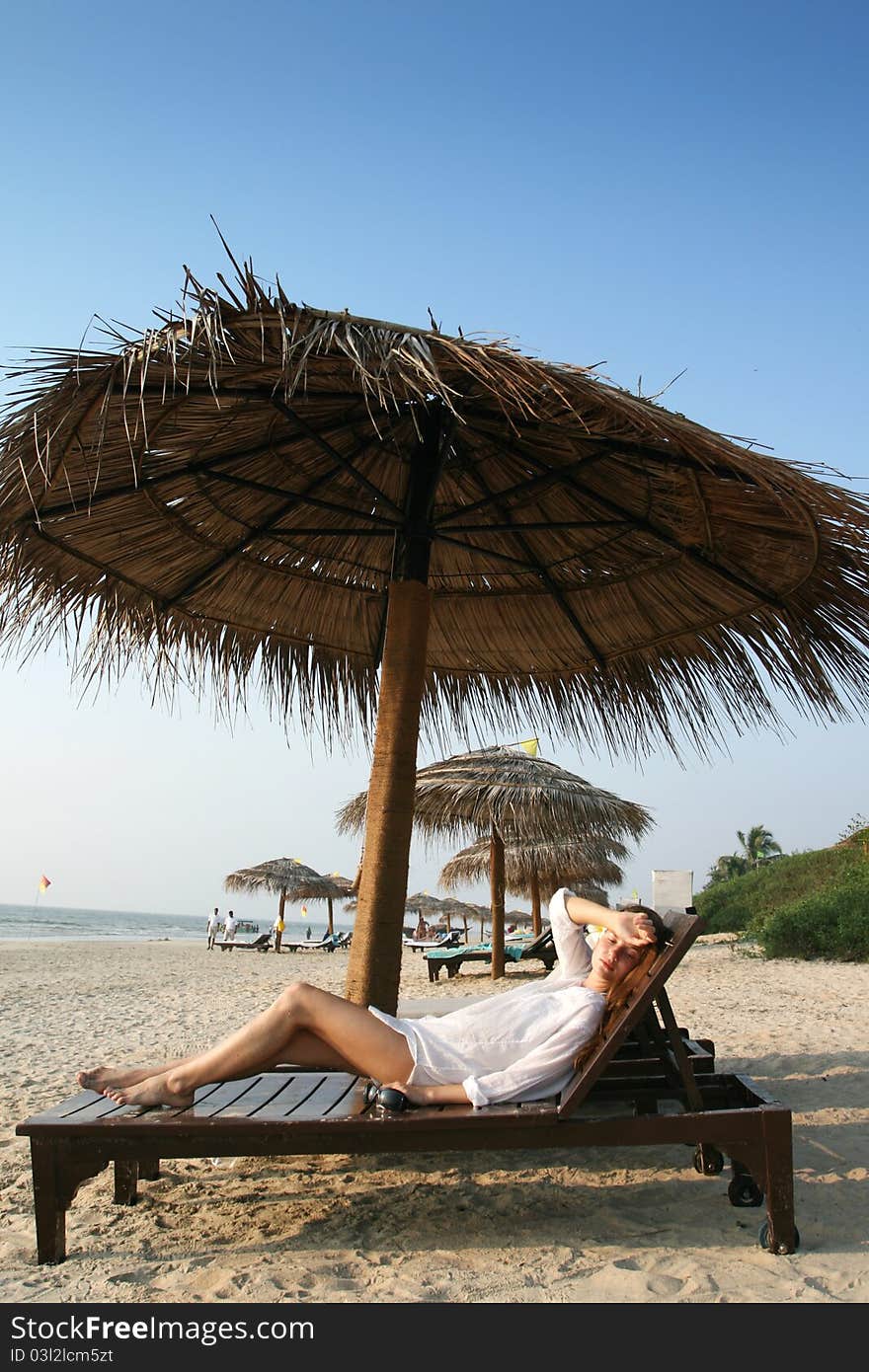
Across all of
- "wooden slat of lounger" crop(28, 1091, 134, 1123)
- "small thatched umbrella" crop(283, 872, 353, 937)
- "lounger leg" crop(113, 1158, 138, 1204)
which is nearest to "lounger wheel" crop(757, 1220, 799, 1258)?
"wooden slat of lounger" crop(28, 1091, 134, 1123)

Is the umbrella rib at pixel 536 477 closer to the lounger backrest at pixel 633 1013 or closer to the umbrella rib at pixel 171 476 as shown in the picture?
the umbrella rib at pixel 171 476

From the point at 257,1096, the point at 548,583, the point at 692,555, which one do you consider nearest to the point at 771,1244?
the point at 257,1096

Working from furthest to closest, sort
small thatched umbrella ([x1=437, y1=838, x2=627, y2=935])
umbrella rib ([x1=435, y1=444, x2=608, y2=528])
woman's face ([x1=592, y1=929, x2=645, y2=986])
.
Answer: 1. small thatched umbrella ([x1=437, y1=838, x2=627, y2=935])
2. umbrella rib ([x1=435, y1=444, x2=608, y2=528])
3. woman's face ([x1=592, y1=929, x2=645, y2=986])

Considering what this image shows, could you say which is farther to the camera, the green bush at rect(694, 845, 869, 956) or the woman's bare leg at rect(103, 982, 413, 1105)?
the green bush at rect(694, 845, 869, 956)

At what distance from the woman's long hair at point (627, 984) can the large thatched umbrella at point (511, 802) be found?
7.15 m

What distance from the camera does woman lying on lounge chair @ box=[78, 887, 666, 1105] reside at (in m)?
2.29

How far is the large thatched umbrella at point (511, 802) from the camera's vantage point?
9.70m

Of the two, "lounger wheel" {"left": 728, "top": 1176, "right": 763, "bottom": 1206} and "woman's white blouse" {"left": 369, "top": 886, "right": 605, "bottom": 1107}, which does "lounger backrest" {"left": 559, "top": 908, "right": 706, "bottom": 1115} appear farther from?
"lounger wheel" {"left": 728, "top": 1176, "right": 763, "bottom": 1206}

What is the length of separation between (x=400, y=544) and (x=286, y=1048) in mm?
2131

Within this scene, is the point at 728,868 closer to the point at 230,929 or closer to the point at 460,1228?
the point at 230,929

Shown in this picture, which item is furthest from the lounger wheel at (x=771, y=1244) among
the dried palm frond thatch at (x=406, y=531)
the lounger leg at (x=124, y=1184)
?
the dried palm frond thatch at (x=406, y=531)

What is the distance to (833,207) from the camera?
5523 mm
